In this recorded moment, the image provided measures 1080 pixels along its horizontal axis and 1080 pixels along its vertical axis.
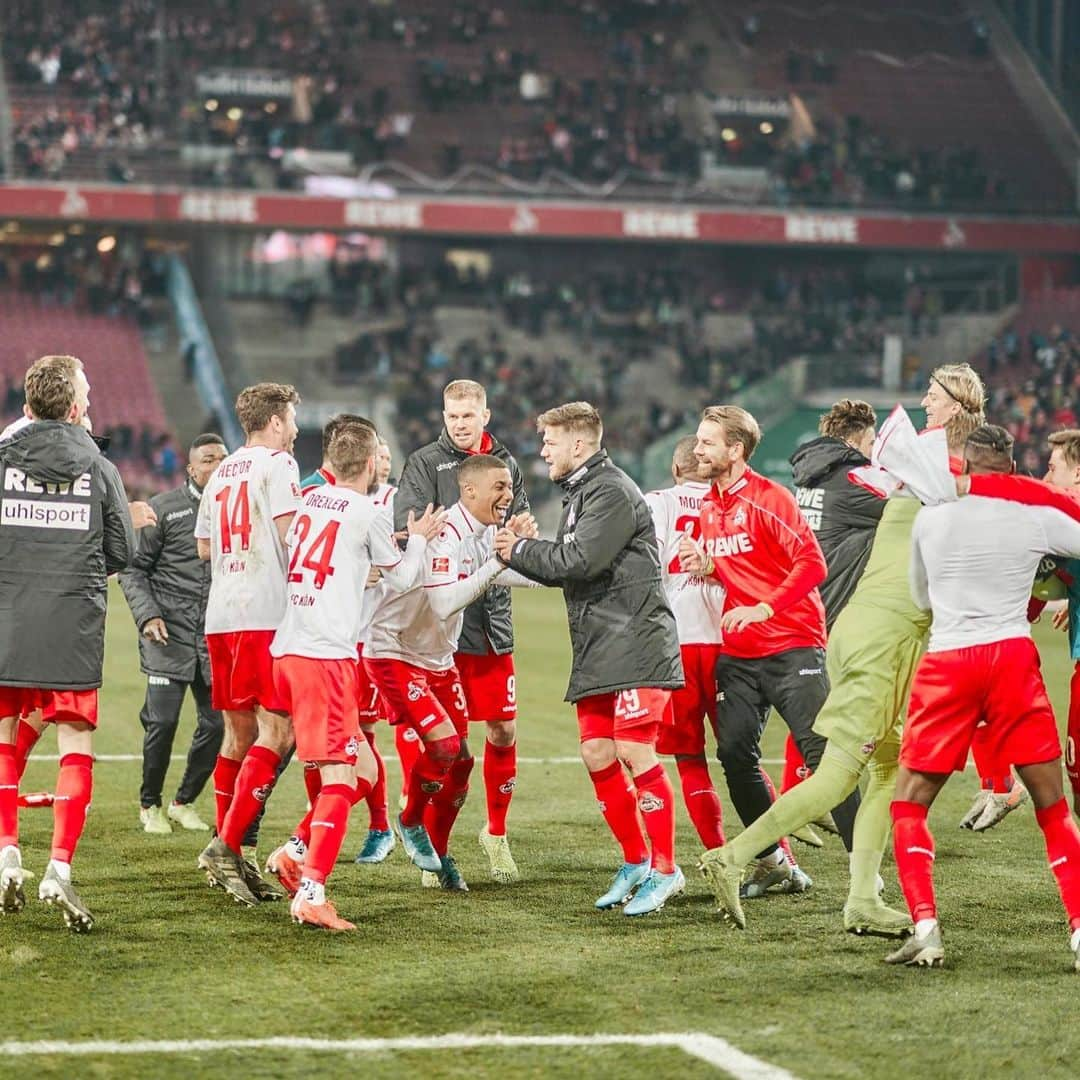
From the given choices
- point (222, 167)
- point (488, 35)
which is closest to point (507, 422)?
point (222, 167)

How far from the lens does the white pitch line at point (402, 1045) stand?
16.5 feet

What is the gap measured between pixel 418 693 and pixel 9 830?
5.96 ft

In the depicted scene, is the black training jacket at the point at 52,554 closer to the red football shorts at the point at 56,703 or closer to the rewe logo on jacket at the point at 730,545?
the red football shorts at the point at 56,703

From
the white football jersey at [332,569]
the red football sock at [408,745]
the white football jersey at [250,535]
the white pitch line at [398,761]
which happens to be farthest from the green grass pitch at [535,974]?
the white pitch line at [398,761]

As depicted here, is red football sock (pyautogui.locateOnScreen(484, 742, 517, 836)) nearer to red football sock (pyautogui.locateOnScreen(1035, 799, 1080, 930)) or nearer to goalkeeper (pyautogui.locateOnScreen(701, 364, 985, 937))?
goalkeeper (pyautogui.locateOnScreen(701, 364, 985, 937))

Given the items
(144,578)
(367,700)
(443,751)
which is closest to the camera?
(443,751)

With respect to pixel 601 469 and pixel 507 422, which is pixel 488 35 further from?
pixel 601 469

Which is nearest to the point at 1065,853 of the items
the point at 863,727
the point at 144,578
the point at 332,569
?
the point at 863,727

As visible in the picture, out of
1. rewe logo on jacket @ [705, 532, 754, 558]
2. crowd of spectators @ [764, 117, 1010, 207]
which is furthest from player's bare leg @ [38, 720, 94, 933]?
crowd of spectators @ [764, 117, 1010, 207]

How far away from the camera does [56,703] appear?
279 inches

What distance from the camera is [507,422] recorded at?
37.2 m

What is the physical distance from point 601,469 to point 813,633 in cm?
119

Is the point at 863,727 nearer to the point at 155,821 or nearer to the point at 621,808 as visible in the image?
the point at 621,808

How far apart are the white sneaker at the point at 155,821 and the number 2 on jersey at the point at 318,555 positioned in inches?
105
